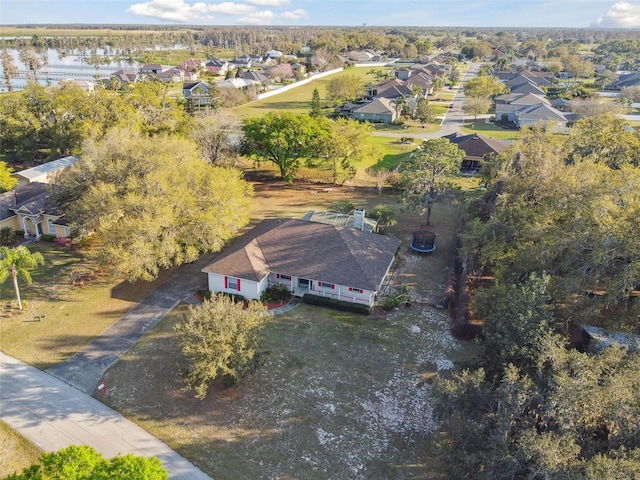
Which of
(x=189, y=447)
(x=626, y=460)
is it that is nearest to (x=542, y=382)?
(x=626, y=460)

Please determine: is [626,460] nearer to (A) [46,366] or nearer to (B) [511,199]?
(B) [511,199]

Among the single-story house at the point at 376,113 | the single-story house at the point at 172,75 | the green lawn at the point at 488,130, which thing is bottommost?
the green lawn at the point at 488,130

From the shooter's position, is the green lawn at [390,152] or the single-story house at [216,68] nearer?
the green lawn at [390,152]

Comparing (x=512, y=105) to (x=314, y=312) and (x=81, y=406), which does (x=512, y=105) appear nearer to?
(x=314, y=312)

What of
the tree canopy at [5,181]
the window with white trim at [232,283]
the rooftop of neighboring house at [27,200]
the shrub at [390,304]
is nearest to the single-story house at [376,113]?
the rooftop of neighboring house at [27,200]

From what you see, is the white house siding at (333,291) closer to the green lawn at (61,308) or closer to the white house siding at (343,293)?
the white house siding at (343,293)
